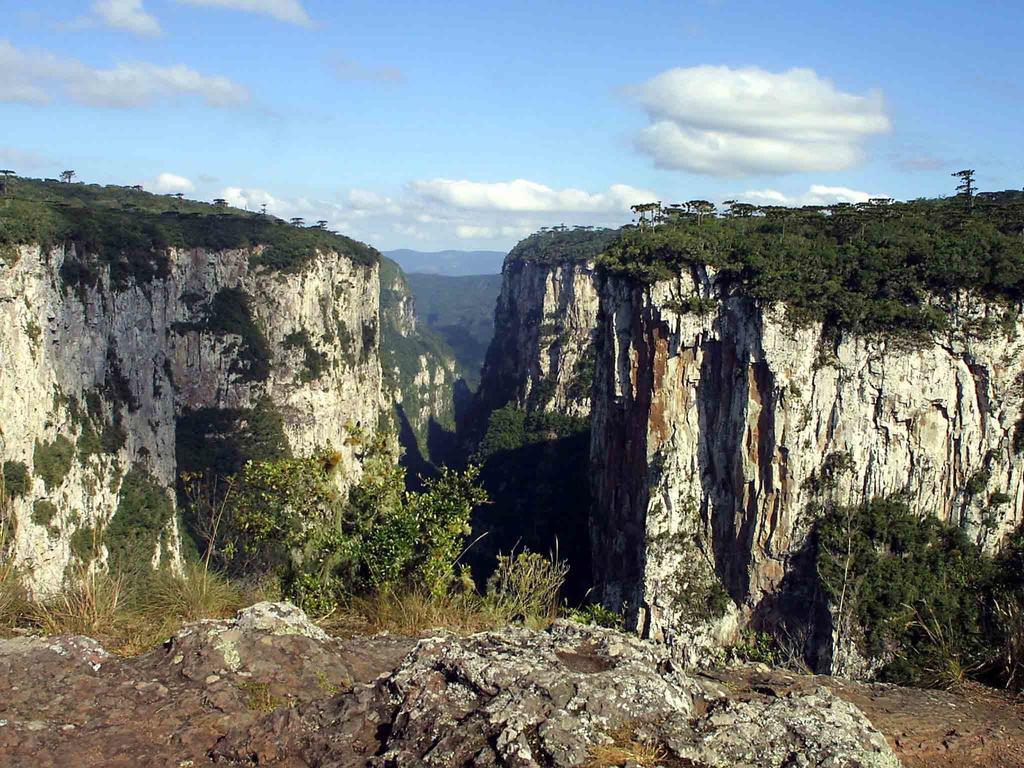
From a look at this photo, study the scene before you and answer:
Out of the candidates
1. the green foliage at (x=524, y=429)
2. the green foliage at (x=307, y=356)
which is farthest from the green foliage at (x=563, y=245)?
the green foliage at (x=307, y=356)

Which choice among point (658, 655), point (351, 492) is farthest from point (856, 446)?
point (658, 655)

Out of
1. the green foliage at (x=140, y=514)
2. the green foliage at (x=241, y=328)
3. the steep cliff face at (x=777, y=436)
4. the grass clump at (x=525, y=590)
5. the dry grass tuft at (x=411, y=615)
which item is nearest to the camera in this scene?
the dry grass tuft at (x=411, y=615)

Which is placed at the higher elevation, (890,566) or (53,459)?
(53,459)

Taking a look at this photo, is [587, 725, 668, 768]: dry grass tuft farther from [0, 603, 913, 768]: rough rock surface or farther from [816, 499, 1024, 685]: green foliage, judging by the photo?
[816, 499, 1024, 685]: green foliage

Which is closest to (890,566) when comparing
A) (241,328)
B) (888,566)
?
(888,566)

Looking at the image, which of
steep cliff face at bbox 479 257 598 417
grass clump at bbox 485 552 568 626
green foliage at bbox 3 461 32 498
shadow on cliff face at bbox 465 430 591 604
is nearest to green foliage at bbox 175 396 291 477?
shadow on cliff face at bbox 465 430 591 604

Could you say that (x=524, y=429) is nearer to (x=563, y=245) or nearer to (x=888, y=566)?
(x=563, y=245)

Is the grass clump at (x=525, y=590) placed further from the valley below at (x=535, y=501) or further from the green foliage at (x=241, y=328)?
the green foliage at (x=241, y=328)
